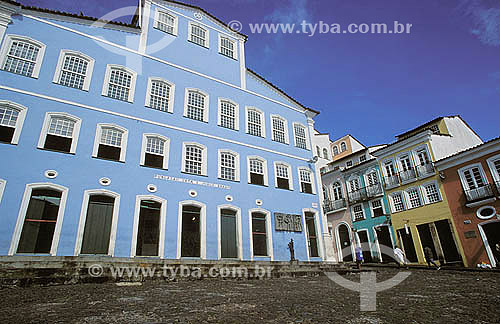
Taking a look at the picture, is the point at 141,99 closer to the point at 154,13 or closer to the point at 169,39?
the point at 169,39

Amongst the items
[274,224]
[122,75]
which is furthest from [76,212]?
[274,224]

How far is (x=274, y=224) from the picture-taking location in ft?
53.9

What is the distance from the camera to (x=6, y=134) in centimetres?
1116

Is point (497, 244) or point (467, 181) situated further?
point (467, 181)

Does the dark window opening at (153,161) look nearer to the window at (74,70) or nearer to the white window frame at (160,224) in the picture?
the white window frame at (160,224)

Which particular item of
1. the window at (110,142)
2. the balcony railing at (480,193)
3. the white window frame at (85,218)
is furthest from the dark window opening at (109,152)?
the balcony railing at (480,193)

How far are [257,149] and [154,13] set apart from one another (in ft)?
34.6

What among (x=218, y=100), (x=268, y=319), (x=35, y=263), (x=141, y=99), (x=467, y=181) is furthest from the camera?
(x=467, y=181)

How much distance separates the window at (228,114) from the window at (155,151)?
412cm

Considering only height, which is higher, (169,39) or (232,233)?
(169,39)

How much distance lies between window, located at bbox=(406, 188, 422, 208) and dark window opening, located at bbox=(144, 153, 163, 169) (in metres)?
21.1

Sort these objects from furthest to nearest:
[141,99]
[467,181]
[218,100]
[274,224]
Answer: [467,181] → [218,100] → [274,224] → [141,99]

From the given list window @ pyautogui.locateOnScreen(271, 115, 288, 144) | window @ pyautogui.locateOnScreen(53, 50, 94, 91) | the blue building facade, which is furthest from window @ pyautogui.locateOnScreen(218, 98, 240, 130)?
window @ pyautogui.locateOnScreen(53, 50, 94, 91)

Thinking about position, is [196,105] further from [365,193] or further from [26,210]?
[365,193]
